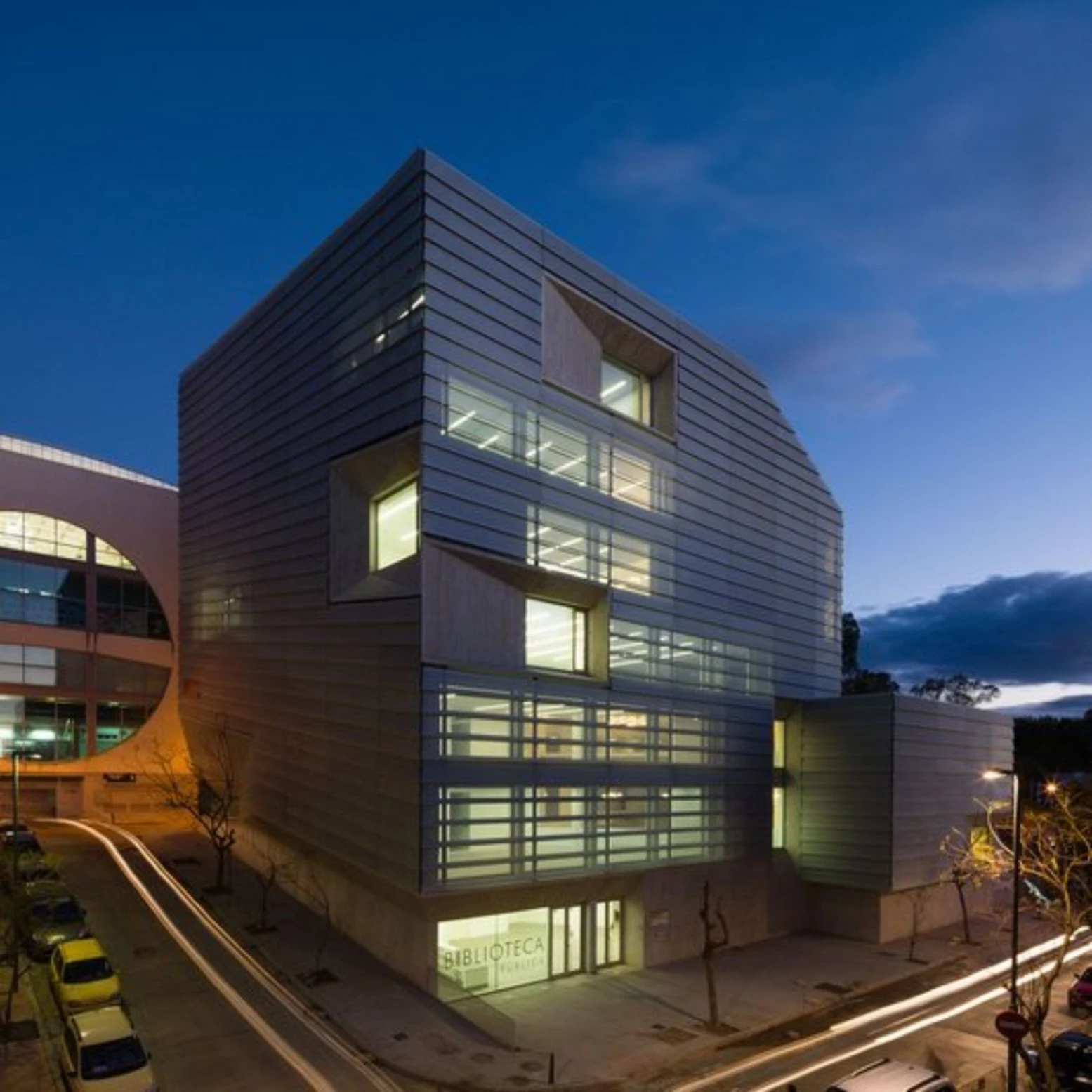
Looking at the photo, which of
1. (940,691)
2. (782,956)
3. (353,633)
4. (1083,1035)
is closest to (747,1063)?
(1083,1035)

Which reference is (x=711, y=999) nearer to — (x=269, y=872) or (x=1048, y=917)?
(x=1048, y=917)

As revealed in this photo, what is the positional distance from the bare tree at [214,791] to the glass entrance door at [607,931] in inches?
557

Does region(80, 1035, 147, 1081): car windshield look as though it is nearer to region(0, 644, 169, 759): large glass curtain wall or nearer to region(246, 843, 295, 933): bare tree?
region(246, 843, 295, 933): bare tree

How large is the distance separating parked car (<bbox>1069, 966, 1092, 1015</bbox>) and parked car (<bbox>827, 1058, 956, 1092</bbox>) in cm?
1280

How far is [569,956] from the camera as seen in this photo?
30.8m

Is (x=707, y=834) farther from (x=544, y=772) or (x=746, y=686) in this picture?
(x=544, y=772)

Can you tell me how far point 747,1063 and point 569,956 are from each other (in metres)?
9.05

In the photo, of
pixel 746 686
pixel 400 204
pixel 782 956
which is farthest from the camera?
pixel 746 686

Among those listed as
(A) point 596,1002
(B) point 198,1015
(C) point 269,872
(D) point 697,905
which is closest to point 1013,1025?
(A) point 596,1002

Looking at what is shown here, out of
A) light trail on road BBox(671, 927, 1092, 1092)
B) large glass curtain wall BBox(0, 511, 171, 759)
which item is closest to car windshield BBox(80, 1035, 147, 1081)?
light trail on road BBox(671, 927, 1092, 1092)

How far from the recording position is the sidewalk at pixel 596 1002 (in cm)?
2206

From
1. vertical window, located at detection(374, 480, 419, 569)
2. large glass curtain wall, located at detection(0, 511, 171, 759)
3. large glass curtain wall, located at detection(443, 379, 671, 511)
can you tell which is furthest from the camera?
large glass curtain wall, located at detection(0, 511, 171, 759)

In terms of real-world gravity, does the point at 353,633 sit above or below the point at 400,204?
below

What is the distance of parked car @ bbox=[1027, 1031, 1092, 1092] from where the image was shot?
2103 cm
